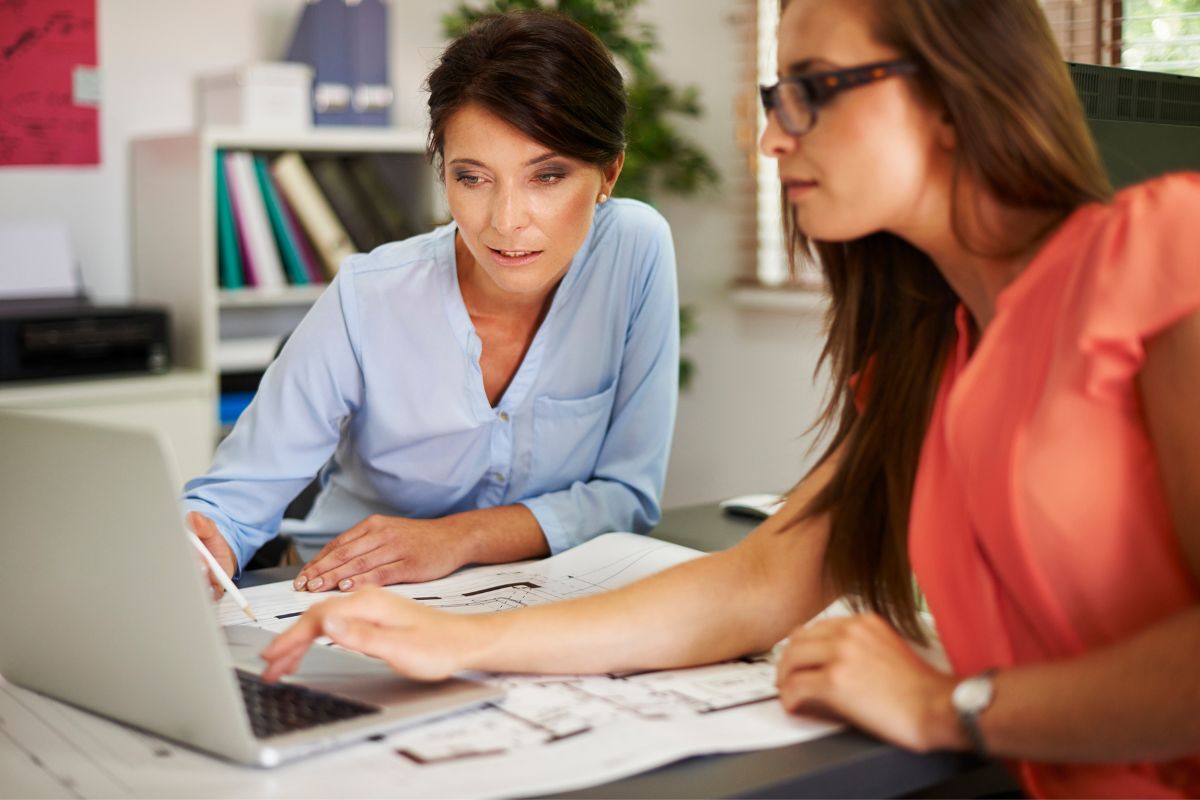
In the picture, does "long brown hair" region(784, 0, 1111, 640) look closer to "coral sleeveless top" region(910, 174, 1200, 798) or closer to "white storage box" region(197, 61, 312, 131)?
"coral sleeveless top" region(910, 174, 1200, 798)

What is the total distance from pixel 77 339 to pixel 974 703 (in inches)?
95.4

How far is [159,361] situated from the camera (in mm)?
2988

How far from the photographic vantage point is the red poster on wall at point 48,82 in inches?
123

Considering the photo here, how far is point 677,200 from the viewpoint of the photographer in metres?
3.95

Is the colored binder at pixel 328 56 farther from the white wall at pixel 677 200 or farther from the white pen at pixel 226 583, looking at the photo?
the white pen at pixel 226 583

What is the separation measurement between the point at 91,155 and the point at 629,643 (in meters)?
2.63

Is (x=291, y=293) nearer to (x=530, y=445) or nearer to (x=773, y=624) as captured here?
(x=530, y=445)

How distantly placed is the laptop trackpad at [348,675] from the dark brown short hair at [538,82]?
0.67 meters

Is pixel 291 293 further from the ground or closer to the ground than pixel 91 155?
closer to the ground

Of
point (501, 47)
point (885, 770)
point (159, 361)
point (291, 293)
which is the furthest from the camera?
point (291, 293)

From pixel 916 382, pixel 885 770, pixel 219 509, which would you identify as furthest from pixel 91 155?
pixel 885 770

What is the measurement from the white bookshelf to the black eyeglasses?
2236 mm

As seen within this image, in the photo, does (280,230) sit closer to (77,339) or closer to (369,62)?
(369,62)

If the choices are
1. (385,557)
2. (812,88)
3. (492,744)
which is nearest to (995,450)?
(812,88)
